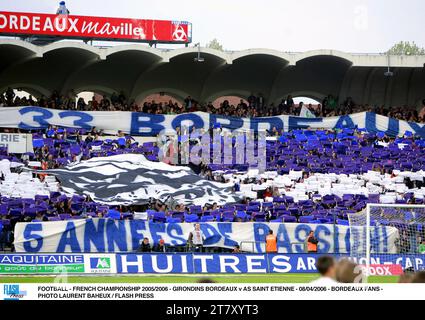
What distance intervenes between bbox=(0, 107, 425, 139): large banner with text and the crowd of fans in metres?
1.07

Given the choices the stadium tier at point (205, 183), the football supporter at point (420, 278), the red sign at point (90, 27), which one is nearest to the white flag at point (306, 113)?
the stadium tier at point (205, 183)

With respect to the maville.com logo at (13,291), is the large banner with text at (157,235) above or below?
below

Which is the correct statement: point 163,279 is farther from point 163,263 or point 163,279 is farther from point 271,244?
point 271,244

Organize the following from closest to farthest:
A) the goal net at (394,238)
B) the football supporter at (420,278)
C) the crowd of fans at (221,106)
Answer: the football supporter at (420,278) < the goal net at (394,238) < the crowd of fans at (221,106)

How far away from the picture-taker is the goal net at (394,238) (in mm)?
20016

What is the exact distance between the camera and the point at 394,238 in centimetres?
2080

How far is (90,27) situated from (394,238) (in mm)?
25422

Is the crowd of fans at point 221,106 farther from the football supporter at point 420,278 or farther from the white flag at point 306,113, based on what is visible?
the football supporter at point 420,278

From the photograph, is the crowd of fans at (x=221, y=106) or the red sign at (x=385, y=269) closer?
the red sign at (x=385, y=269)

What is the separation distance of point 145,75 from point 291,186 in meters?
16.0

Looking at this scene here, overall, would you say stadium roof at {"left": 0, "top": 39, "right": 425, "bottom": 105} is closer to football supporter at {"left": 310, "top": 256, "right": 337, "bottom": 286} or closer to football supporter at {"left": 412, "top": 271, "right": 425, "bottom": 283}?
football supporter at {"left": 310, "top": 256, "right": 337, "bottom": 286}

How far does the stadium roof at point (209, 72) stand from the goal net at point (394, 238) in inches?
786

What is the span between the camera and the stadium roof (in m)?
39.7

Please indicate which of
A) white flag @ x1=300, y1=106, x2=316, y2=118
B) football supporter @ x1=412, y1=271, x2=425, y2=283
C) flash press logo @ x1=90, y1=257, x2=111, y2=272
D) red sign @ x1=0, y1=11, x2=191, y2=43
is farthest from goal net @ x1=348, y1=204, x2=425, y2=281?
red sign @ x1=0, y1=11, x2=191, y2=43
